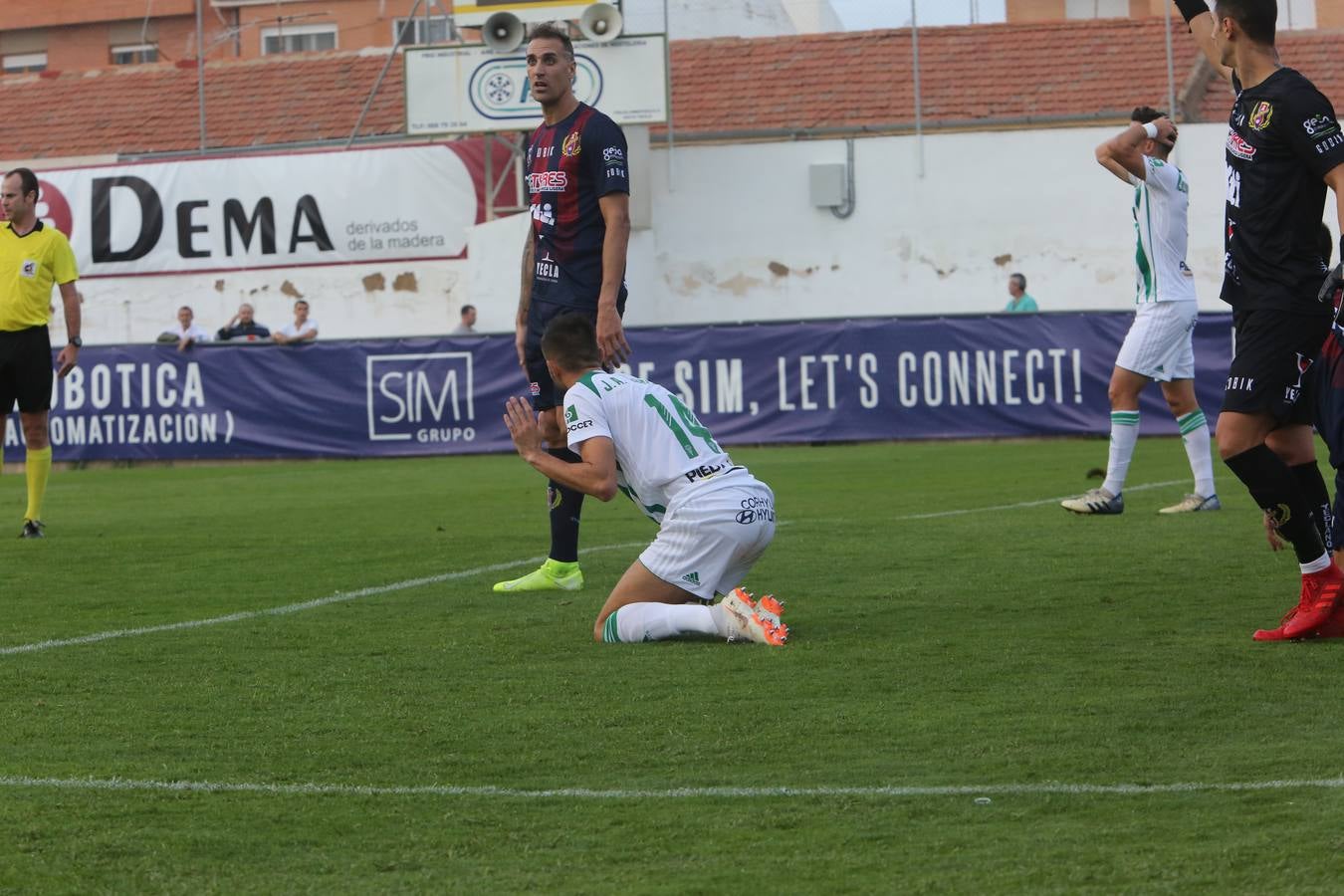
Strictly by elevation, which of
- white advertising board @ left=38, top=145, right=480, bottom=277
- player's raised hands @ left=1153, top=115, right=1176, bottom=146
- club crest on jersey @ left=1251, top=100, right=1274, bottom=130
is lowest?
club crest on jersey @ left=1251, top=100, right=1274, bottom=130

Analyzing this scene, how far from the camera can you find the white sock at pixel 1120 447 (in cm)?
1123

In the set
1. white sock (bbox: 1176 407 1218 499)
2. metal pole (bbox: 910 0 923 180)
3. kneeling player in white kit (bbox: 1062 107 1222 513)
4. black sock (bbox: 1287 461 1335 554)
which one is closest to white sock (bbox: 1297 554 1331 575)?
black sock (bbox: 1287 461 1335 554)

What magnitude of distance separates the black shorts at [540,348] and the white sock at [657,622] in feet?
6.23

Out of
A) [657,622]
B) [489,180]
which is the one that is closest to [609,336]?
[657,622]

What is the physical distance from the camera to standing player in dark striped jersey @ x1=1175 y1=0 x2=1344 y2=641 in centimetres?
608

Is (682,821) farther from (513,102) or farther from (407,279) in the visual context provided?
(407,279)

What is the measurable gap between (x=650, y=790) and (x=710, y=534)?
90.4 inches

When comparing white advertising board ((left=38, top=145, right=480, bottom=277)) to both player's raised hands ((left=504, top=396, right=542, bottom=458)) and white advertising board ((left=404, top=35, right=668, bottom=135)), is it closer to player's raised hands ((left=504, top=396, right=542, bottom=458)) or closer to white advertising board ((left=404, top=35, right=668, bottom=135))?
white advertising board ((left=404, top=35, right=668, bottom=135))

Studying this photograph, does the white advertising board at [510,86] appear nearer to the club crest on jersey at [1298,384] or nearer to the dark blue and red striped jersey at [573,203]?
the dark blue and red striped jersey at [573,203]

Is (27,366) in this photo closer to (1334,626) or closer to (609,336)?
(609,336)

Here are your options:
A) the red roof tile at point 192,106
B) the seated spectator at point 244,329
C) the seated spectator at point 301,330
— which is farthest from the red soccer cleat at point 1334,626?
the red roof tile at point 192,106

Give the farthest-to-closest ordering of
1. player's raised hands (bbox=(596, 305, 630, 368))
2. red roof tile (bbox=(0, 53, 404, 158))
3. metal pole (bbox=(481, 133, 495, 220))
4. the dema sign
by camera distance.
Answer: red roof tile (bbox=(0, 53, 404, 158)), metal pole (bbox=(481, 133, 495, 220)), the dema sign, player's raised hands (bbox=(596, 305, 630, 368))

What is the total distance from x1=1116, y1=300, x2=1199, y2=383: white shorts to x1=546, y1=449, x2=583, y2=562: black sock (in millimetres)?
4384

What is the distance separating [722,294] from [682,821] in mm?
25131
